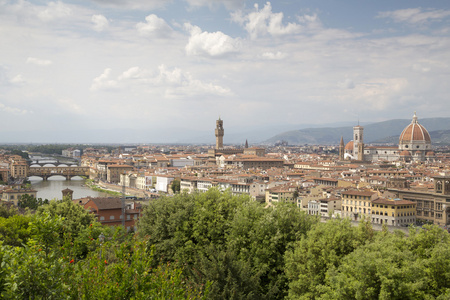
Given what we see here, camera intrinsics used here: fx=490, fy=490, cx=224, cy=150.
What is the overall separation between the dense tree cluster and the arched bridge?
47.1 metres

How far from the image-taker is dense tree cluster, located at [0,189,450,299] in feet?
13.4

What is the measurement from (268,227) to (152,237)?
305 centimetres

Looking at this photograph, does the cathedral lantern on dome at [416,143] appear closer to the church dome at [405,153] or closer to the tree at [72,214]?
the church dome at [405,153]

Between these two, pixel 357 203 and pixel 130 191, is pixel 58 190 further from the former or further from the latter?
pixel 357 203

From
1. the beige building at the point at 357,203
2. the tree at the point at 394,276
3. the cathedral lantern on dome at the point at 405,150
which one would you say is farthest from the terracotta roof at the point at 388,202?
the cathedral lantern on dome at the point at 405,150

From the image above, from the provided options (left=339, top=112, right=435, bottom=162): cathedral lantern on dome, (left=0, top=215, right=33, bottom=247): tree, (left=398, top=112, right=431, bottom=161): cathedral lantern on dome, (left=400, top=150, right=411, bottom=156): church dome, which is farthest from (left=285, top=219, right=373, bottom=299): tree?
(left=398, top=112, right=431, bottom=161): cathedral lantern on dome

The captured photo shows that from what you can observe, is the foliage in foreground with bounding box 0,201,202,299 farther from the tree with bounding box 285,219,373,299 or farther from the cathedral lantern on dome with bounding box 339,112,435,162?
the cathedral lantern on dome with bounding box 339,112,435,162

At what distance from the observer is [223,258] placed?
7.79 metres

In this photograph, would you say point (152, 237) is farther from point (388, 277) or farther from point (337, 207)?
point (337, 207)

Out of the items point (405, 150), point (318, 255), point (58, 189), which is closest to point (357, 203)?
point (318, 255)

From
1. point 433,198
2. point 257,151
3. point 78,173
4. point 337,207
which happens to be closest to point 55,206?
point 337,207

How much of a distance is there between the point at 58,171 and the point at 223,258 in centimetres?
5543

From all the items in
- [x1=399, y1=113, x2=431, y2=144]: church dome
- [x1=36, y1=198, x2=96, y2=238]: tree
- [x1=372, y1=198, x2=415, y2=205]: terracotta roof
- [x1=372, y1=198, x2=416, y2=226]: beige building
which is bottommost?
[x1=372, y1=198, x2=416, y2=226]: beige building

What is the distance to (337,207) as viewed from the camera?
27.5 meters
